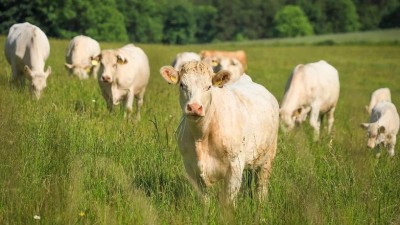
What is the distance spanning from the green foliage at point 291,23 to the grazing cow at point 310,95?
389 ft

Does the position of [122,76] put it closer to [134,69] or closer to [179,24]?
[134,69]

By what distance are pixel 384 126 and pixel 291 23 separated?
400 ft

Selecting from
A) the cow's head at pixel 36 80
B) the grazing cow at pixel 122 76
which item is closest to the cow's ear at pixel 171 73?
the grazing cow at pixel 122 76

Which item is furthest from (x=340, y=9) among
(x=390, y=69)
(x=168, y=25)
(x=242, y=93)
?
(x=242, y=93)

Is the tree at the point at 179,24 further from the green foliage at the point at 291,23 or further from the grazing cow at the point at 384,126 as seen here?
the grazing cow at the point at 384,126

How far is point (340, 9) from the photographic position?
138m

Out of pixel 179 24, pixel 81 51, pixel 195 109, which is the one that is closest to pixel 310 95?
pixel 195 109

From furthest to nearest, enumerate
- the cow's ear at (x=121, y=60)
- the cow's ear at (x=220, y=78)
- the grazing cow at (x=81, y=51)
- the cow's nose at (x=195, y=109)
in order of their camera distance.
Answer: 1. the grazing cow at (x=81, y=51)
2. the cow's ear at (x=121, y=60)
3. the cow's ear at (x=220, y=78)
4. the cow's nose at (x=195, y=109)

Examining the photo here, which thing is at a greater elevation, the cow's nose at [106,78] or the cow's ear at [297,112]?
the cow's nose at [106,78]

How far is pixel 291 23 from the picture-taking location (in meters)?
131

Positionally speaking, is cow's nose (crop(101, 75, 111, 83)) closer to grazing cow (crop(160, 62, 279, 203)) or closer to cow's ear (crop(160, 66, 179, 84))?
grazing cow (crop(160, 62, 279, 203))

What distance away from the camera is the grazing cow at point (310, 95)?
11805 millimetres

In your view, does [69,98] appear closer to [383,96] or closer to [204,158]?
[204,158]

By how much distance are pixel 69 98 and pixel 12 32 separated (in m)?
4.49
